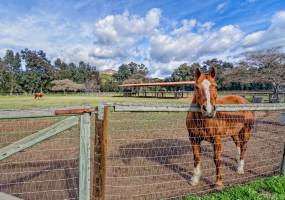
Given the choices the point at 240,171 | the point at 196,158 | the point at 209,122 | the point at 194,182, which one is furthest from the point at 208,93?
the point at 240,171

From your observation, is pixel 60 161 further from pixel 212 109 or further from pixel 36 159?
pixel 212 109

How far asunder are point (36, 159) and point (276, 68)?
30.2 metres

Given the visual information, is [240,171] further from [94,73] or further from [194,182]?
[94,73]

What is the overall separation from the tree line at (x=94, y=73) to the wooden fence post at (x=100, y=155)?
29390 millimetres

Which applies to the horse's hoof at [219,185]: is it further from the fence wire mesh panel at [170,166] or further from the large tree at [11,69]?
the large tree at [11,69]

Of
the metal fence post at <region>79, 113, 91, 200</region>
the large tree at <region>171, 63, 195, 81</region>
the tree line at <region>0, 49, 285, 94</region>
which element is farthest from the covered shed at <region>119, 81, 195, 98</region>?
the metal fence post at <region>79, 113, 91, 200</region>

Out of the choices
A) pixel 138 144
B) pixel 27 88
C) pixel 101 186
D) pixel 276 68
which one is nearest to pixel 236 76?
pixel 276 68

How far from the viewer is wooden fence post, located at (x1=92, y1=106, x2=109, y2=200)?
340cm

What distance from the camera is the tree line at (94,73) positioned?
106 ft

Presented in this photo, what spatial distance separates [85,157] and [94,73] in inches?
4532

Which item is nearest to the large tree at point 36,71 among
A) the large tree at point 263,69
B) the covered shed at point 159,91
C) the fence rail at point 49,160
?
the covered shed at point 159,91

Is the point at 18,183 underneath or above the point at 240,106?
underneath

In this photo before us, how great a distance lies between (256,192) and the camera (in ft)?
14.4

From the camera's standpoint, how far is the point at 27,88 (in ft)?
283
